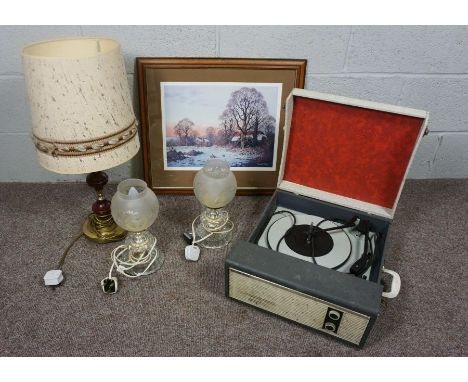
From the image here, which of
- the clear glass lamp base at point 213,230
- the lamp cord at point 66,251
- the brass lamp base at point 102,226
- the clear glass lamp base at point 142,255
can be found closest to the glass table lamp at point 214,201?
the clear glass lamp base at point 213,230

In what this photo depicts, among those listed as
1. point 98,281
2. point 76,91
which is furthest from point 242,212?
point 76,91

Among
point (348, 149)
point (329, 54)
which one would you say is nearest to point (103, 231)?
point (348, 149)

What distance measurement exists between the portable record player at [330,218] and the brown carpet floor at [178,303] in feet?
0.20

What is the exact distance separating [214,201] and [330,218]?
1.03 feet

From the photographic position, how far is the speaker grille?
0.75 meters

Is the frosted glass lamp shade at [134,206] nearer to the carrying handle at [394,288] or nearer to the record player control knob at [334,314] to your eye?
the record player control knob at [334,314]

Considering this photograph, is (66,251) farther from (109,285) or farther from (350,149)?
(350,149)

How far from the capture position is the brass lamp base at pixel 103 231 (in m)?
1.02

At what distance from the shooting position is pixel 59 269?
3.10 feet

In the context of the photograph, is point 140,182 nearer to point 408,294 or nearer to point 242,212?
point 242,212

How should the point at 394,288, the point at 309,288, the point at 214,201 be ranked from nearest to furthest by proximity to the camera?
the point at 309,288 < the point at 394,288 < the point at 214,201

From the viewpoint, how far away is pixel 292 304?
788 mm

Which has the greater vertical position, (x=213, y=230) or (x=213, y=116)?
(x=213, y=116)

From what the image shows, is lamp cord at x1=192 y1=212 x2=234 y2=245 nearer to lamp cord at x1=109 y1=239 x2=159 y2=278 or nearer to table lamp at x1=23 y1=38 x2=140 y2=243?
lamp cord at x1=109 y1=239 x2=159 y2=278
